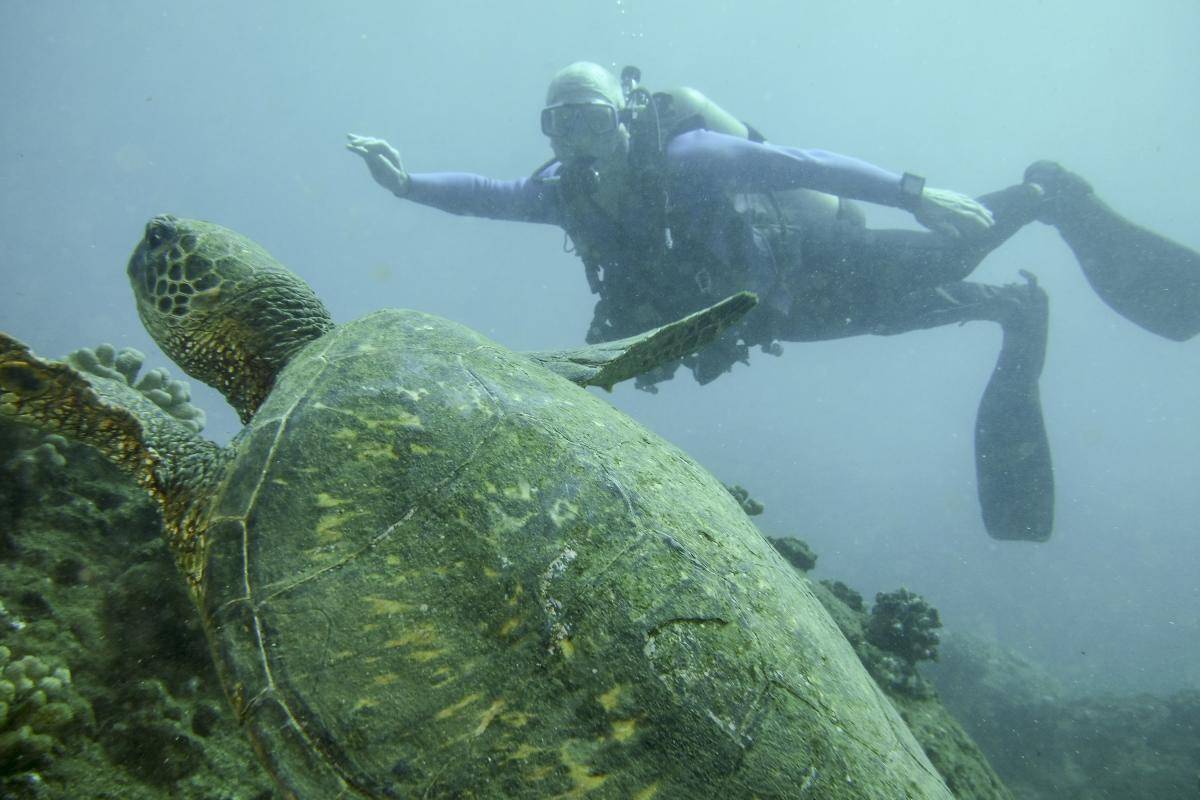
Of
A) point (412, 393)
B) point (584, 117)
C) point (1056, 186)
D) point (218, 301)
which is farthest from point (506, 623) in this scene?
point (1056, 186)

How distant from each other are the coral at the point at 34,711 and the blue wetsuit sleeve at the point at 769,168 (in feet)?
21.9

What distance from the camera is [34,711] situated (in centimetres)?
196

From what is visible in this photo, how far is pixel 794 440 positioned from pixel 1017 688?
65.1m

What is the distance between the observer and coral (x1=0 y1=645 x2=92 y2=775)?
1.89 m

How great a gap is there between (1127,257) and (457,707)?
39.2 ft

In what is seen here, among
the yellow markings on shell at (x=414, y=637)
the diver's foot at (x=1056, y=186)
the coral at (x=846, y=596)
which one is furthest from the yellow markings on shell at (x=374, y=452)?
the diver's foot at (x=1056, y=186)

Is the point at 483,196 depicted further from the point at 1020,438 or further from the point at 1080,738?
the point at 1080,738

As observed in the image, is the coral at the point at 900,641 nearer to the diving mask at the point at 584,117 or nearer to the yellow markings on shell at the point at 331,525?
the yellow markings on shell at the point at 331,525

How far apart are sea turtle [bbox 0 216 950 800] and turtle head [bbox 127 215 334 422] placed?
0.90 meters

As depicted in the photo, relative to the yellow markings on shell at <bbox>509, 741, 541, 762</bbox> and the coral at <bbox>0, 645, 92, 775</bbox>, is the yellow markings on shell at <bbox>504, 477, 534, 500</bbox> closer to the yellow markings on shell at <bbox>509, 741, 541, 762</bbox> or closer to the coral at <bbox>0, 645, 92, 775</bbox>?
the yellow markings on shell at <bbox>509, 741, 541, 762</bbox>

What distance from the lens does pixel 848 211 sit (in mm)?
8094

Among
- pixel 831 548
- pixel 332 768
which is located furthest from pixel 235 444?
pixel 831 548

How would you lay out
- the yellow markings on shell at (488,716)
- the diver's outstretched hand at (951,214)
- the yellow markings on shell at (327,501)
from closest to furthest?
1. the yellow markings on shell at (488,716)
2. the yellow markings on shell at (327,501)
3. the diver's outstretched hand at (951,214)

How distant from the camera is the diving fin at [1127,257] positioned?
8898 mm
